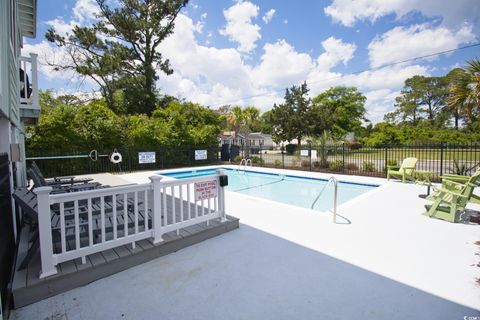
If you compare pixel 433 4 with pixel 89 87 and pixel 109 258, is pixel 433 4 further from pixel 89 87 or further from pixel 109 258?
pixel 89 87

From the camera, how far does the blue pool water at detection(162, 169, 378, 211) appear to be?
766 centimetres

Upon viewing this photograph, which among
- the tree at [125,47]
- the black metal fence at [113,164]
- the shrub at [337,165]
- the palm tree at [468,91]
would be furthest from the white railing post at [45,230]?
the tree at [125,47]

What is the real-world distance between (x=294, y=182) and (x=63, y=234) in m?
9.17

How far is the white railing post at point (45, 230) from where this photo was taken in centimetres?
210

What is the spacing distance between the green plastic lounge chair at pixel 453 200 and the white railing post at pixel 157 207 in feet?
16.3

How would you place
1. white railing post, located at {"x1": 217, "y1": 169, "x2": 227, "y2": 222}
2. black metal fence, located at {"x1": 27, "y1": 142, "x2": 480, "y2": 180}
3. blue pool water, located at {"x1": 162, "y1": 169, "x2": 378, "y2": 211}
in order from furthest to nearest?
black metal fence, located at {"x1": 27, "y1": 142, "x2": 480, "y2": 180} → blue pool water, located at {"x1": 162, "y1": 169, "x2": 378, "y2": 211} → white railing post, located at {"x1": 217, "y1": 169, "x2": 227, "y2": 222}

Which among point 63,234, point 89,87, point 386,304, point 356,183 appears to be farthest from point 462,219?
point 89,87

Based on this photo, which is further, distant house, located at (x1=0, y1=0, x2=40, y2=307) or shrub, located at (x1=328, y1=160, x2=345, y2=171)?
shrub, located at (x1=328, y1=160, x2=345, y2=171)

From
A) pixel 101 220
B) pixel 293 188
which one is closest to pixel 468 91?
pixel 293 188

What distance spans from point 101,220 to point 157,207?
0.63 meters

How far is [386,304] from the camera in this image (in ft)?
6.93

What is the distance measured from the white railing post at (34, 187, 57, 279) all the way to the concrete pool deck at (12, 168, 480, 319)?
0.28 m

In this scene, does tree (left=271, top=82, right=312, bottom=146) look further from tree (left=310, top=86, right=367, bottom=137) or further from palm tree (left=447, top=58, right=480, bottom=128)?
palm tree (left=447, top=58, right=480, bottom=128)

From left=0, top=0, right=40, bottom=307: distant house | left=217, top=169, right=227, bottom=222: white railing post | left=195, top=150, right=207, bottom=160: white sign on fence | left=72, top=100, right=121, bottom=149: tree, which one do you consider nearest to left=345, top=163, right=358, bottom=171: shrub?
left=195, top=150, right=207, bottom=160: white sign on fence
